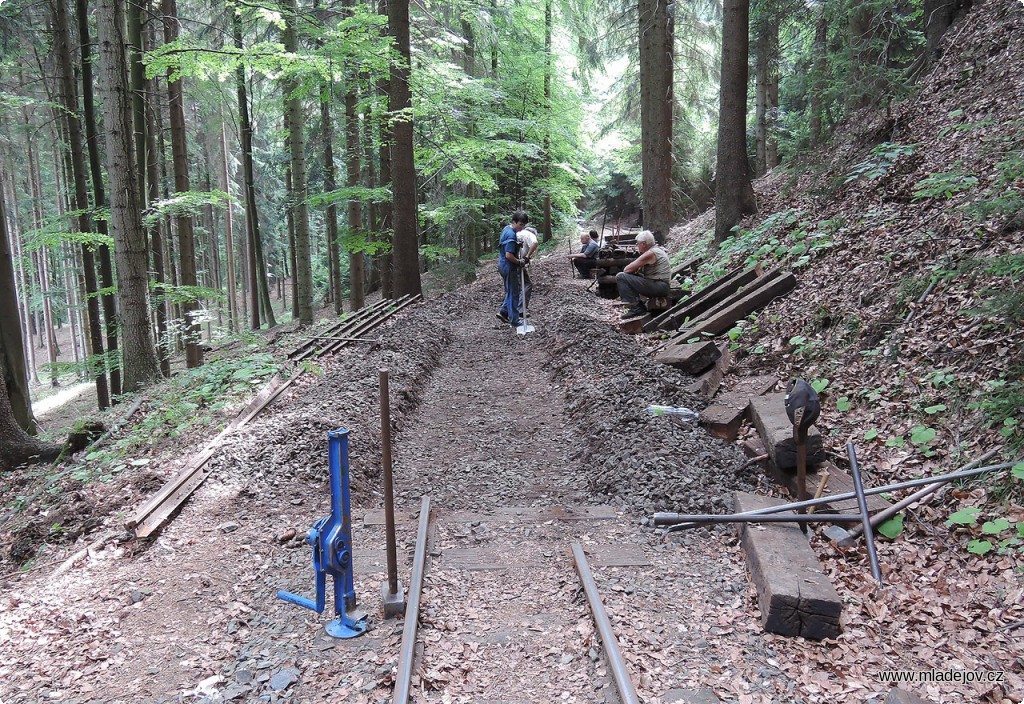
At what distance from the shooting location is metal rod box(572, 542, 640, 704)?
310 centimetres

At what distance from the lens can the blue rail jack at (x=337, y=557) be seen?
383 centimetres

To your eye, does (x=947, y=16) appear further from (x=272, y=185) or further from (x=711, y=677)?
(x=272, y=185)

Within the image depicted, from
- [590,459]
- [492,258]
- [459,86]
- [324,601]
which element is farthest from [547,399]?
[492,258]

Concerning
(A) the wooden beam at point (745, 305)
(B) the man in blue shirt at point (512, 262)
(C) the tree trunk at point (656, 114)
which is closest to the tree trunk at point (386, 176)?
(B) the man in blue shirt at point (512, 262)

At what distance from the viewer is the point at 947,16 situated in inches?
438

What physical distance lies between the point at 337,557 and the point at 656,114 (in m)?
14.3

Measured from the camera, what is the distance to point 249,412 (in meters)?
7.61

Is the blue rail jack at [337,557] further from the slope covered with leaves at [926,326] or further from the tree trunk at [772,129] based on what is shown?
the tree trunk at [772,129]

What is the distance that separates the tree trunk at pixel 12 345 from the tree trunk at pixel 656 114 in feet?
43.9

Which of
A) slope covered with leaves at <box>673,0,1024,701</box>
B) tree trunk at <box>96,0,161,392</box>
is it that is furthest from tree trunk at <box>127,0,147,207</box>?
slope covered with leaves at <box>673,0,1024,701</box>

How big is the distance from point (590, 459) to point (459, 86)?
11.1 metres

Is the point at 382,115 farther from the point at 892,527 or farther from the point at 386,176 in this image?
the point at 892,527

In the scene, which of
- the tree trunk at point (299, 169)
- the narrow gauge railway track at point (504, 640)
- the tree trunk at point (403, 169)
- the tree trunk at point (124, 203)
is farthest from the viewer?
the tree trunk at point (299, 169)

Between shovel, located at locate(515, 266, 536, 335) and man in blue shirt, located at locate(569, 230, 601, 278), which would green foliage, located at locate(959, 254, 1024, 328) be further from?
man in blue shirt, located at locate(569, 230, 601, 278)
